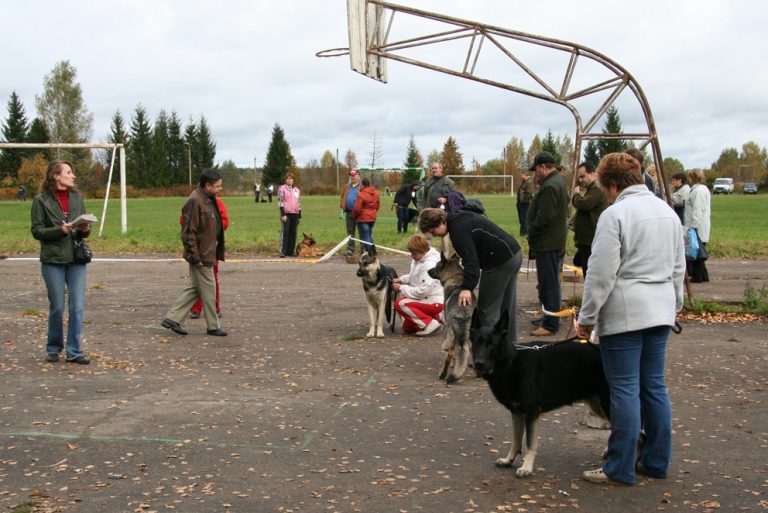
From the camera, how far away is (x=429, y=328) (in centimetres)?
988

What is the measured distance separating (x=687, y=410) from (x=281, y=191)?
14.3 m

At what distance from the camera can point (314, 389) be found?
293 inches

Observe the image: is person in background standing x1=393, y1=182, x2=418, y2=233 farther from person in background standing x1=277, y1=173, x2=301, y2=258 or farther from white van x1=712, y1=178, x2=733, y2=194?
white van x1=712, y1=178, x2=733, y2=194

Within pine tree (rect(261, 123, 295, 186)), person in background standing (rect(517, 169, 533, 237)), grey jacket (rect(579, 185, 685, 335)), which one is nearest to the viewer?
grey jacket (rect(579, 185, 685, 335))

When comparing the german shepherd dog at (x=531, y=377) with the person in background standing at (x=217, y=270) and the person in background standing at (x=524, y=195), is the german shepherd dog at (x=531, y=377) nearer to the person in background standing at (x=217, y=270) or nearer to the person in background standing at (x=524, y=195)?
the person in background standing at (x=217, y=270)

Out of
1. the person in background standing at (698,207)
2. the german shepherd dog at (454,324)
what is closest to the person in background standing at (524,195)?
the person in background standing at (698,207)

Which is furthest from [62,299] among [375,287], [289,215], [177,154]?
[177,154]

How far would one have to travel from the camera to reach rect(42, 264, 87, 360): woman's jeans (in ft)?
26.8

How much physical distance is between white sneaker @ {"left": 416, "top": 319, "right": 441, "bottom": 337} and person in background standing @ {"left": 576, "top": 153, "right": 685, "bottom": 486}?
A: 499 cm

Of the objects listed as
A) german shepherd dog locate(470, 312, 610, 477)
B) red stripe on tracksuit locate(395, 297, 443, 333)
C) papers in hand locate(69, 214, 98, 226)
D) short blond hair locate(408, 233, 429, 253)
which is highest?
papers in hand locate(69, 214, 98, 226)

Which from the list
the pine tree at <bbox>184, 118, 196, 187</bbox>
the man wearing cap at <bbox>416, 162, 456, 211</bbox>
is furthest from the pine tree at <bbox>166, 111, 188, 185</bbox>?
the man wearing cap at <bbox>416, 162, 456, 211</bbox>

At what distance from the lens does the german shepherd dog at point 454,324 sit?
7.55 metres

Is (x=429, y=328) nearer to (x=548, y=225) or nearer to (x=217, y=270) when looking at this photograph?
(x=548, y=225)

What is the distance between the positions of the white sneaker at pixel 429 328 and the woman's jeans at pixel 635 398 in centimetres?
496
